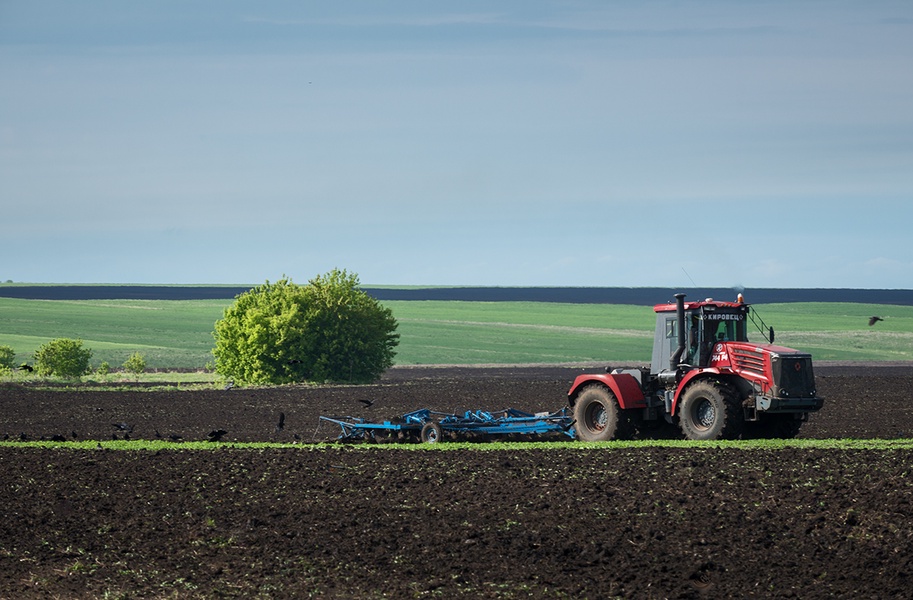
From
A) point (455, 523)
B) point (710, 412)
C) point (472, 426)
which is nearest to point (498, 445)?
point (472, 426)

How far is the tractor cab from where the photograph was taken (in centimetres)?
2632

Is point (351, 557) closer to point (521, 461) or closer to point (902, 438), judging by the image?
point (521, 461)

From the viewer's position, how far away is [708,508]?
18.3 metres

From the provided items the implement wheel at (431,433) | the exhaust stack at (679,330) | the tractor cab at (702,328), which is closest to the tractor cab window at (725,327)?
the tractor cab at (702,328)

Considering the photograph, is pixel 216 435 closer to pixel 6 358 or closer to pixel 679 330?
pixel 679 330

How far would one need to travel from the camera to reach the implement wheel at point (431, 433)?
2747 centimetres

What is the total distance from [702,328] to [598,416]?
10.8 ft

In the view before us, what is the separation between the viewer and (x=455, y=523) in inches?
693

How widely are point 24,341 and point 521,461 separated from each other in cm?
8880

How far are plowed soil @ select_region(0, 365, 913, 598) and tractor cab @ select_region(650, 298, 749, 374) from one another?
3.06 metres

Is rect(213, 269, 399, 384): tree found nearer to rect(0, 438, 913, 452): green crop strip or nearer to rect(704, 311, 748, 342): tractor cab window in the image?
rect(0, 438, 913, 452): green crop strip

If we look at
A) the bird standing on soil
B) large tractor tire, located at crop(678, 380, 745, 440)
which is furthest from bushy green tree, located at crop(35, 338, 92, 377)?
large tractor tire, located at crop(678, 380, 745, 440)

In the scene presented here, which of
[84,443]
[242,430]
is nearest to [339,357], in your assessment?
[242,430]

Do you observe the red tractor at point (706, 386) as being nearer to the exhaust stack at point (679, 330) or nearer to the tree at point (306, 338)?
the exhaust stack at point (679, 330)
